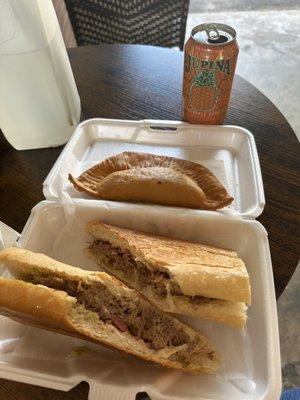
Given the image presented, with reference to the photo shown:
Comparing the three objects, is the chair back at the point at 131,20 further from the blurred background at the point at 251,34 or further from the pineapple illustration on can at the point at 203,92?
the pineapple illustration on can at the point at 203,92

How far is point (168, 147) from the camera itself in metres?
1.02

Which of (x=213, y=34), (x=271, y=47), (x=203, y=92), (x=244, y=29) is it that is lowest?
(x=271, y=47)

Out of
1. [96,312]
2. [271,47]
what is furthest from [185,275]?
[271,47]

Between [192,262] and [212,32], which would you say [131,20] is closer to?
[212,32]

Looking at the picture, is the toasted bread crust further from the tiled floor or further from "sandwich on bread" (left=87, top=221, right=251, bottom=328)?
the tiled floor

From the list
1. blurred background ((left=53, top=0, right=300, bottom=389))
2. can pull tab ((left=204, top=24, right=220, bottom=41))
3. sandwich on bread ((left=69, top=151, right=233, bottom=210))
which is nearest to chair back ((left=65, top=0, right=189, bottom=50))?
blurred background ((left=53, top=0, right=300, bottom=389))

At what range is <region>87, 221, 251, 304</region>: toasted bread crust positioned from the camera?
2.15 ft

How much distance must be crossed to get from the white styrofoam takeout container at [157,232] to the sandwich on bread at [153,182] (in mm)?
30

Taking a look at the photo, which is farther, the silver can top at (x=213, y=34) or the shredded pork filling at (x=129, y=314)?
the silver can top at (x=213, y=34)

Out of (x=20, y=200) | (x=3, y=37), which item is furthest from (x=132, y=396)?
(x=3, y=37)

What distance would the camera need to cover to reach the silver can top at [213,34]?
86cm

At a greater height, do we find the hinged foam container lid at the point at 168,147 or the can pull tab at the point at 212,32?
the can pull tab at the point at 212,32

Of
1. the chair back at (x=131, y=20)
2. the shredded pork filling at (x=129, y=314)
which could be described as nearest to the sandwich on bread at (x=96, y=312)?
the shredded pork filling at (x=129, y=314)

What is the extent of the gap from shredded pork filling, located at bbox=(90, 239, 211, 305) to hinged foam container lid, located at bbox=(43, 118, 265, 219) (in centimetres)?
14
